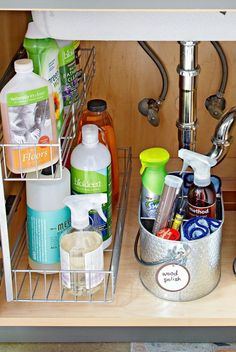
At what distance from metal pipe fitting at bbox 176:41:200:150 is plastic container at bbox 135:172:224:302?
0.21 meters

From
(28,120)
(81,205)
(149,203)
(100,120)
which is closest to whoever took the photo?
(28,120)

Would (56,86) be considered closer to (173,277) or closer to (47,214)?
(47,214)

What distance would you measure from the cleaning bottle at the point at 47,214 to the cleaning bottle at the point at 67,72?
0.53 feet

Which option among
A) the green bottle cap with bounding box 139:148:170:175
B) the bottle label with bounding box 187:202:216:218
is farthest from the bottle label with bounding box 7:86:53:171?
the bottle label with bounding box 187:202:216:218

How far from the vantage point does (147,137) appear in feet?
6.31

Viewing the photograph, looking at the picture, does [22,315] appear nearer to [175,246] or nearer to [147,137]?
[175,246]

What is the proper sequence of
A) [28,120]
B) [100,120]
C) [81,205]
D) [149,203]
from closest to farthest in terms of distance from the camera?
1. [28,120]
2. [81,205]
3. [149,203]
4. [100,120]

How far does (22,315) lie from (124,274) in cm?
25

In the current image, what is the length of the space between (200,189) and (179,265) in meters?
0.16

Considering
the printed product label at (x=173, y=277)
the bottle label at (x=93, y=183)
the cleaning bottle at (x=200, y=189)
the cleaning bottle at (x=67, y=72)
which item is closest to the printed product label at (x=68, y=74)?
the cleaning bottle at (x=67, y=72)

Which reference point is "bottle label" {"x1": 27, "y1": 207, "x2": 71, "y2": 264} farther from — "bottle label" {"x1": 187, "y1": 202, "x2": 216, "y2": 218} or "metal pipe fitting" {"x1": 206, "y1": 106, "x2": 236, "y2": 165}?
"metal pipe fitting" {"x1": 206, "y1": 106, "x2": 236, "y2": 165}

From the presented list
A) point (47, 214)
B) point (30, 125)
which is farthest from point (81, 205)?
point (30, 125)

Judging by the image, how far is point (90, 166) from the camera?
1502 millimetres

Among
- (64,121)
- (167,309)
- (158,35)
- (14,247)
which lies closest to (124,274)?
(167,309)
